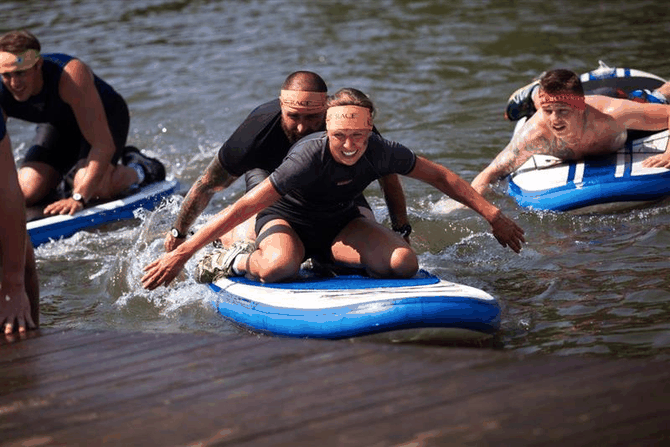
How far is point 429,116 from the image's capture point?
1032cm

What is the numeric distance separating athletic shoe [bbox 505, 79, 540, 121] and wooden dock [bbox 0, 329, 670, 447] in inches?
177

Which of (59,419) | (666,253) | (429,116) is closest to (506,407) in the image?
(59,419)

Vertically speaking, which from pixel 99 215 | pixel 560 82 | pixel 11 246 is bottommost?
pixel 99 215

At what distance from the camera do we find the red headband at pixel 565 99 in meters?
7.10

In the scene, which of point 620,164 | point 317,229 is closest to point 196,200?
point 317,229

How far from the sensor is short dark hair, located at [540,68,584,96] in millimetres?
7004

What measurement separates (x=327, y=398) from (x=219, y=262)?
2.58 m

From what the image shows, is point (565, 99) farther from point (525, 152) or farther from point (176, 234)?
point (176, 234)

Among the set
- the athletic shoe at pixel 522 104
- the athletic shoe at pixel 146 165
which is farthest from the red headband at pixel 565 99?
the athletic shoe at pixel 146 165

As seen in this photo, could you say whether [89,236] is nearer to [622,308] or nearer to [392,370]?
[622,308]

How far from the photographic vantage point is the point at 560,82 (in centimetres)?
701

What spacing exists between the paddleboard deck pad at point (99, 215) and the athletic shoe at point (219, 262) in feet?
6.45

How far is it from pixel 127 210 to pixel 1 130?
12.8 feet

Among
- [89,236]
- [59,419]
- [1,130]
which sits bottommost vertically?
[89,236]
